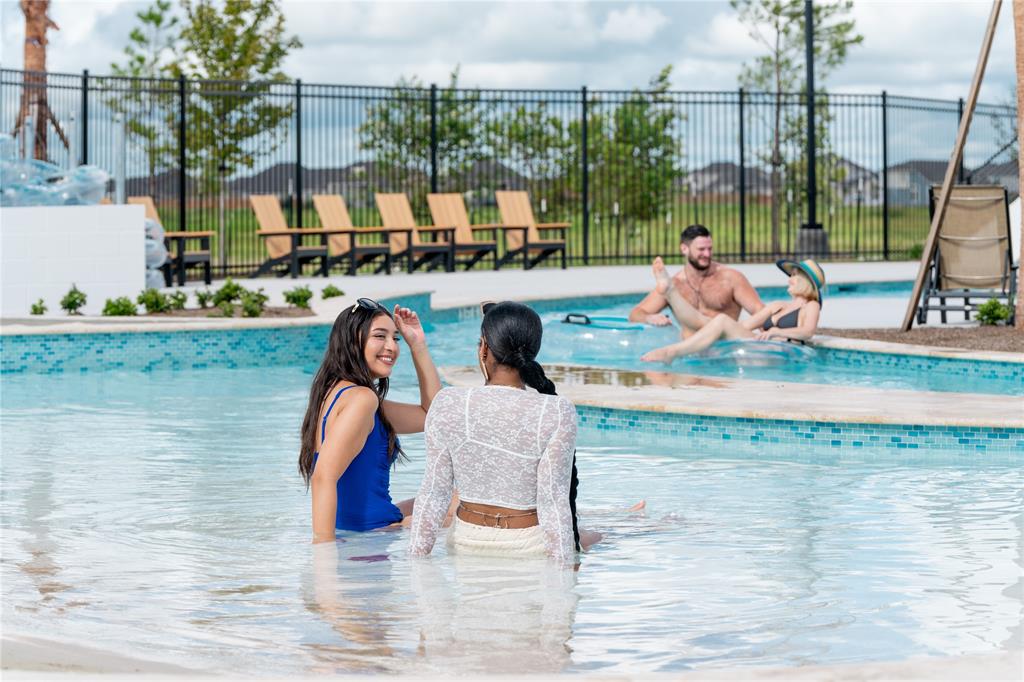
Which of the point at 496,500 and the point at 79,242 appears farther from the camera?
the point at 79,242

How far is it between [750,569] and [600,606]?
2.59 ft

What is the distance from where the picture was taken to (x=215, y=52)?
2344 centimetres

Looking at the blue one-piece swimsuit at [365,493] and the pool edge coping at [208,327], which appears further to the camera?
the pool edge coping at [208,327]

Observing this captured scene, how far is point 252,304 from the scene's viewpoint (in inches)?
472

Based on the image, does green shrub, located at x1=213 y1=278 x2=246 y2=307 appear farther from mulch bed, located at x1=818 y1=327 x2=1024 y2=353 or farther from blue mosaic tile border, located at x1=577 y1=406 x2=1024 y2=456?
blue mosaic tile border, located at x1=577 y1=406 x2=1024 y2=456

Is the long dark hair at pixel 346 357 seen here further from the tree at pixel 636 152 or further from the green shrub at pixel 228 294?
the tree at pixel 636 152

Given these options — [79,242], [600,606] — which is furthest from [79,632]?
[79,242]

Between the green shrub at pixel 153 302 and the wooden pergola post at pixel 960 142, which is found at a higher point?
the wooden pergola post at pixel 960 142

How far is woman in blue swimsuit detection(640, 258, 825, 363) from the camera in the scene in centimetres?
971

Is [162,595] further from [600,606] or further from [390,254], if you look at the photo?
[390,254]

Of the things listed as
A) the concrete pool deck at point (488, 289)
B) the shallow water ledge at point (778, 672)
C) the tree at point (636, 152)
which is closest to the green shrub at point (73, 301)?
the concrete pool deck at point (488, 289)

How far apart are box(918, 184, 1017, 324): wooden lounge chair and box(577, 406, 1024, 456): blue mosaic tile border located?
509cm

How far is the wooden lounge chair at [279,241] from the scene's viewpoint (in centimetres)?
1781

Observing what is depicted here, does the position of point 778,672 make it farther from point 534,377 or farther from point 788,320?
point 788,320
